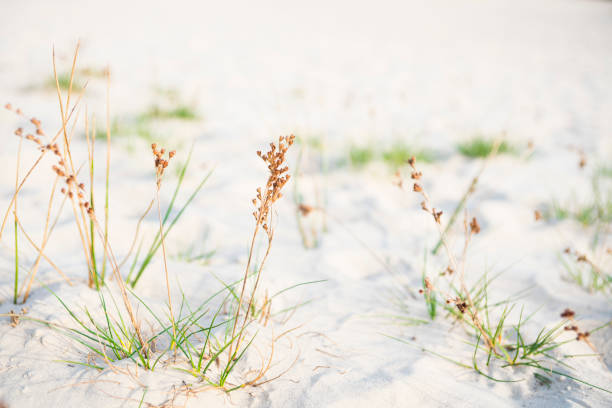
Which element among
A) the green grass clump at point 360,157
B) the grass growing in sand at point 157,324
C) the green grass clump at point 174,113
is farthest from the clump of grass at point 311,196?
the green grass clump at point 174,113

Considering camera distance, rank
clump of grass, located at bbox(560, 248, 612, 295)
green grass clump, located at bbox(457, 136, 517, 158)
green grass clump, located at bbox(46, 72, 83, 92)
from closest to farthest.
A: clump of grass, located at bbox(560, 248, 612, 295) < green grass clump, located at bbox(457, 136, 517, 158) < green grass clump, located at bbox(46, 72, 83, 92)

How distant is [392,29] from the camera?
1070 centimetres

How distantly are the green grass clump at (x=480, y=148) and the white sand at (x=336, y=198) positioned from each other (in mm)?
85

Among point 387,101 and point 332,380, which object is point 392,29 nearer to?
point 387,101

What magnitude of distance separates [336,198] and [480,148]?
1346mm

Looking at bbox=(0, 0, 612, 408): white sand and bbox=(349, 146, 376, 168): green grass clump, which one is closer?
bbox=(0, 0, 612, 408): white sand

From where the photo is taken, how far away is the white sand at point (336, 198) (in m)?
0.99

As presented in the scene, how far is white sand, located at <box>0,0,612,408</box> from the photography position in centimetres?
99

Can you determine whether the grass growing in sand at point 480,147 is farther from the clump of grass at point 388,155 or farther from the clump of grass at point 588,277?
the clump of grass at point 588,277

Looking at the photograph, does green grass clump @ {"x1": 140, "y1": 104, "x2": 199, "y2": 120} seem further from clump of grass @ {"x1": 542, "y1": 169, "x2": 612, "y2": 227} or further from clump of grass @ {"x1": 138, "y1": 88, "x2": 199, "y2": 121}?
clump of grass @ {"x1": 542, "y1": 169, "x2": 612, "y2": 227}

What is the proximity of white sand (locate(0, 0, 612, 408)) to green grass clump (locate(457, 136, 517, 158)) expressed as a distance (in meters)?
0.08

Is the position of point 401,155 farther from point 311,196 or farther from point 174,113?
point 174,113

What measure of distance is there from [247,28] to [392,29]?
445 centimetres

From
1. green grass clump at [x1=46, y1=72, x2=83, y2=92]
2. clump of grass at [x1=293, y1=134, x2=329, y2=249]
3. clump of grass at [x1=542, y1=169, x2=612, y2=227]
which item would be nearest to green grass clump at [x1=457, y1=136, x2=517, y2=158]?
clump of grass at [x1=542, y1=169, x2=612, y2=227]
